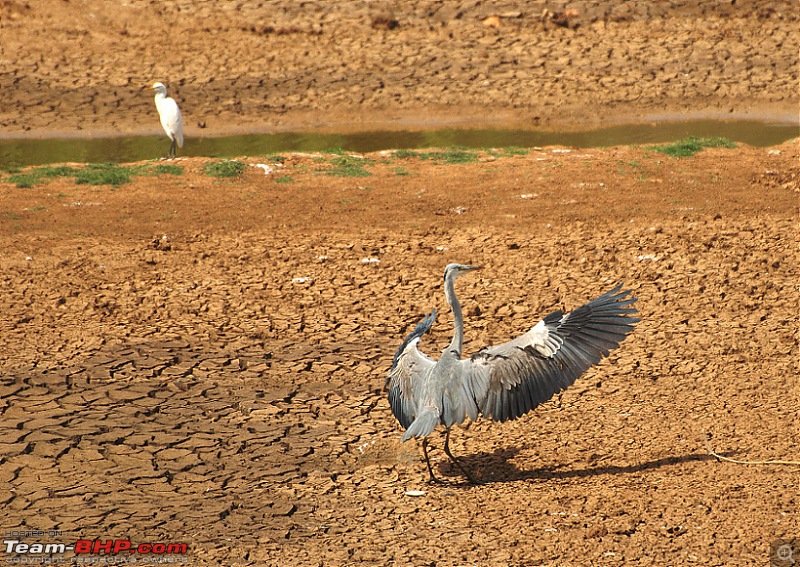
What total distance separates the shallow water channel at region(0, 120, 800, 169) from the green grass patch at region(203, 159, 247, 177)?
4201 millimetres

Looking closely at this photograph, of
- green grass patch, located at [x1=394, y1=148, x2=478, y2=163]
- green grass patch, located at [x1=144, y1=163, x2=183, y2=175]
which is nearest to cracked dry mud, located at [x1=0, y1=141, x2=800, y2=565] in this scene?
green grass patch, located at [x1=144, y1=163, x2=183, y2=175]

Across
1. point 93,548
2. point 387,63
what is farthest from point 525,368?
point 387,63

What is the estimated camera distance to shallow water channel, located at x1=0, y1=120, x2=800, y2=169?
1789 centimetres

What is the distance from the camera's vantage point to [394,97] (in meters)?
20.6

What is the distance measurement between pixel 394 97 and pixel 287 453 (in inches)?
584

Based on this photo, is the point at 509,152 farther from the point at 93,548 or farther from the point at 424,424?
the point at 93,548

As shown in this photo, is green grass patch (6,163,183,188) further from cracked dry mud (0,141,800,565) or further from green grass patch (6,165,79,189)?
cracked dry mud (0,141,800,565)

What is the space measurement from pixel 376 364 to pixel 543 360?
Result: 218 centimetres

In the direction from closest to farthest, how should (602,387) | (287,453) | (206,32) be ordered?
1. (287,453)
2. (602,387)
3. (206,32)

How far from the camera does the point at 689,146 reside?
1445cm

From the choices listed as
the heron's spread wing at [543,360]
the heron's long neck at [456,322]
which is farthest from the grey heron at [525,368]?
the heron's long neck at [456,322]

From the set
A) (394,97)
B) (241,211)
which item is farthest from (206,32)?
(241,211)

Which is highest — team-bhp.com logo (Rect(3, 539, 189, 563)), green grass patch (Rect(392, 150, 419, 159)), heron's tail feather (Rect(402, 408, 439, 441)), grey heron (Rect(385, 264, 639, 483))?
green grass patch (Rect(392, 150, 419, 159))

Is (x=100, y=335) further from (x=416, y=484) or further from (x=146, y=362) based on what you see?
(x=416, y=484)
